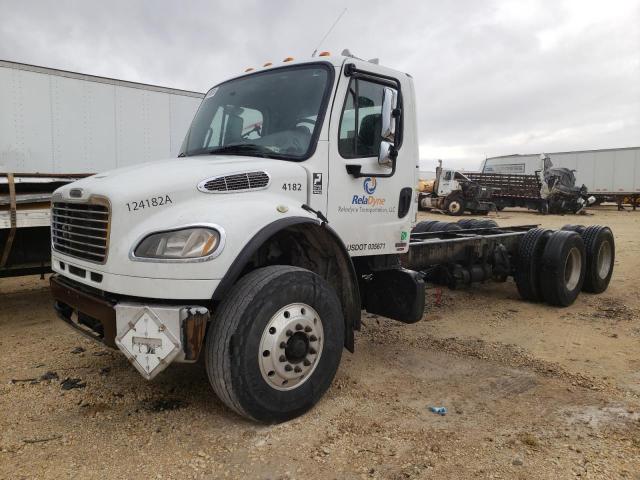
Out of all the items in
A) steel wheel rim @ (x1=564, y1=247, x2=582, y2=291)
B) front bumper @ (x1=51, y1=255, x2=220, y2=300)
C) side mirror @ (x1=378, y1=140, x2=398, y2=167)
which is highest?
side mirror @ (x1=378, y1=140, x2=398, y2=167)

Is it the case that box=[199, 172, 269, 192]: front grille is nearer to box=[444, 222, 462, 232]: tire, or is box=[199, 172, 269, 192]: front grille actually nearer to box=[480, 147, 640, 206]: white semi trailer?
box=[444, 222, 462, 232]: tire

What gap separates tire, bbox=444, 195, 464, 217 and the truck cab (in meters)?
22.2

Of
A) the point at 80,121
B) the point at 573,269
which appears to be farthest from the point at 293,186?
the point at 80,121

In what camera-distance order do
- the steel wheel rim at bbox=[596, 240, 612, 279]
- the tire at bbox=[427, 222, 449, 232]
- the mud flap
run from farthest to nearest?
1. the tire at bbox=[427, 222, 449, 232]
2. the steel wheel rim at bbox=[596, 240, 612, 279]
3. the mud flap

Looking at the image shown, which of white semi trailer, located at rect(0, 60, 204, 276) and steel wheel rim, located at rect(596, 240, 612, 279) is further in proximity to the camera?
white semi trailer, located at rect(0, 60, 204, 276)

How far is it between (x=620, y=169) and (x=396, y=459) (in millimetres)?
35638

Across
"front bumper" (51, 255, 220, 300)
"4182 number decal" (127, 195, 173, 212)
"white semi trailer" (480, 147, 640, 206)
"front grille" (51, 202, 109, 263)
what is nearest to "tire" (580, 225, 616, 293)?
"front bumper" (51, 255, 220, 300)

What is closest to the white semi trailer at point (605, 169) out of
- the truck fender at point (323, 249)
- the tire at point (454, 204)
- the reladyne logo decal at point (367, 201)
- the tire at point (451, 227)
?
the tire at point (454, 204)

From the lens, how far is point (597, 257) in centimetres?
740

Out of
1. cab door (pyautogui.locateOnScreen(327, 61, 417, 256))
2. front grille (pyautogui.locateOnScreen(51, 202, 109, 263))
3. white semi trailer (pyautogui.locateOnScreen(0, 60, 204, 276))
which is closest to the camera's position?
front grille (pyautogui.locateOnScreen(51, 202, 109, 263))

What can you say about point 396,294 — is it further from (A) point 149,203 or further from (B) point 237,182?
(A) point 149,203

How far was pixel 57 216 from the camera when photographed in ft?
11.7

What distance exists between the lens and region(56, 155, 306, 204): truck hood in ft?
9.73

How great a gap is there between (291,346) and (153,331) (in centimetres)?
88
